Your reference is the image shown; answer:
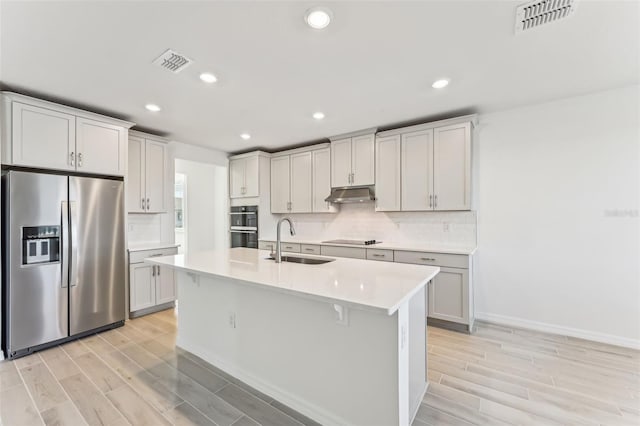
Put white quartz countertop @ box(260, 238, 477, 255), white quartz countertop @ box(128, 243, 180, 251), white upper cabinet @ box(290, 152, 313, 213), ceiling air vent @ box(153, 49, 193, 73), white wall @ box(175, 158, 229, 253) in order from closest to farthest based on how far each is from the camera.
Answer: ceiling air vent @ box(153, 49, 193, 73)
white quartz countertop @ box(260, 238, 477, 255)
white quartz countertop @ box(128, 243, 180, 251)
white upper cabinet @ box(290, 152, 313, 213)
white wall @ box(175, 158, 229, 253)

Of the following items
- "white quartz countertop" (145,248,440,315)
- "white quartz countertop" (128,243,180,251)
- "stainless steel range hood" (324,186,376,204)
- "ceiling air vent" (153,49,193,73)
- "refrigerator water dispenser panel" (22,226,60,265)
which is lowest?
"white quartz countertop" (128,243,180,251)

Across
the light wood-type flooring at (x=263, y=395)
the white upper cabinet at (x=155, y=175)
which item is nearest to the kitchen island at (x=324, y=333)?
the light wood-type flooring at (x=263, y=395)

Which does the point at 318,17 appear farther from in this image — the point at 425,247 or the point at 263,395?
the point at 425,247

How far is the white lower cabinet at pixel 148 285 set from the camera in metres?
3.56

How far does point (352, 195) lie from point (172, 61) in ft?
8.81

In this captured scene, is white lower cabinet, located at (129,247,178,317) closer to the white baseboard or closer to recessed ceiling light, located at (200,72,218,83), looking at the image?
recessed ceiling light, located at (200,72,218,83)

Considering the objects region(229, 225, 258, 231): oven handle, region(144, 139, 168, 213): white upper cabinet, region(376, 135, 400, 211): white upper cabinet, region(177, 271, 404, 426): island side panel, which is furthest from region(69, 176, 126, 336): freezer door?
region(376, 135, 400, 211): white upper cabinet

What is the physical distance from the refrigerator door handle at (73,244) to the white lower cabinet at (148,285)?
64 centimetres

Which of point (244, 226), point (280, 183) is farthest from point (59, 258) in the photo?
point (280, 183)

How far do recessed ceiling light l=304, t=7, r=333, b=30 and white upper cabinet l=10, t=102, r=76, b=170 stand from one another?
2.84 metres

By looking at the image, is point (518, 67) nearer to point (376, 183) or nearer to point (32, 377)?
point (376, 183)

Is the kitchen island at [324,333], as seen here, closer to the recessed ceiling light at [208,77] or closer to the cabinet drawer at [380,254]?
the cabinet drawer at [380,254]

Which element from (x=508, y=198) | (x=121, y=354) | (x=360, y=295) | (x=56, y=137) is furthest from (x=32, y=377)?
(x=508, y=198)

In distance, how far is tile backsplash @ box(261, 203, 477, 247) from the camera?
360 centimetres
